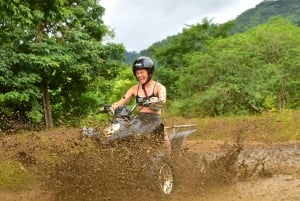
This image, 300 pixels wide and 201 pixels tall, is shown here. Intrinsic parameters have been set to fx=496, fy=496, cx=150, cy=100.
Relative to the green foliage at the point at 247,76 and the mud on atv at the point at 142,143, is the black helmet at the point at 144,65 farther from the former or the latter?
the green foliage at the point at 247,76

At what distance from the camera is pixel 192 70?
29422 mm

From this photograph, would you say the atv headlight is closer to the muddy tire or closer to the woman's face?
the muddy tire

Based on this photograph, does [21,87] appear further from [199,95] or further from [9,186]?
[199,95]

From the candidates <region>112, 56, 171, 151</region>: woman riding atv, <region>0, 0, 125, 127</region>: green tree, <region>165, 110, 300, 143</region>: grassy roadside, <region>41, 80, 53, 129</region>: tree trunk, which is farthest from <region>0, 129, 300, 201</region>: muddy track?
<region>41, 80, 53, 129</region>: tree trunk

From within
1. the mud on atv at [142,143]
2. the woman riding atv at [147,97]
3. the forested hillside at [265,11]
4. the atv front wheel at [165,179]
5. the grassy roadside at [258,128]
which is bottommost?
the grassy roadside at [258,128]

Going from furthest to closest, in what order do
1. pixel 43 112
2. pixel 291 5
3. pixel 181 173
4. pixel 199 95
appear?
pixel 291 5
pixel 199 95
pixel 43 112
pixel 181 173

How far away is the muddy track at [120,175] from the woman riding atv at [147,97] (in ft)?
1.80

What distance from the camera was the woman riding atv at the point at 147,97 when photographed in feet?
20.9

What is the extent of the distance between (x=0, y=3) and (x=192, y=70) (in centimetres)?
2124

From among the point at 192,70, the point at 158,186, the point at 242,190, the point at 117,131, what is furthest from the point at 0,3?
the point at 192,70

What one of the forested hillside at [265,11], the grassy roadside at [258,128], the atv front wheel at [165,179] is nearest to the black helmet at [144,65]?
the atv front wheel at [165,179]

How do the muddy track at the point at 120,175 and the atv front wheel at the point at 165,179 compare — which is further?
the atv front wheel at the point at 165,179

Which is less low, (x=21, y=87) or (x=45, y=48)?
(x=45, y=48)

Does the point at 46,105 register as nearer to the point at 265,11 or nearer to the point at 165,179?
the point at 165,179
